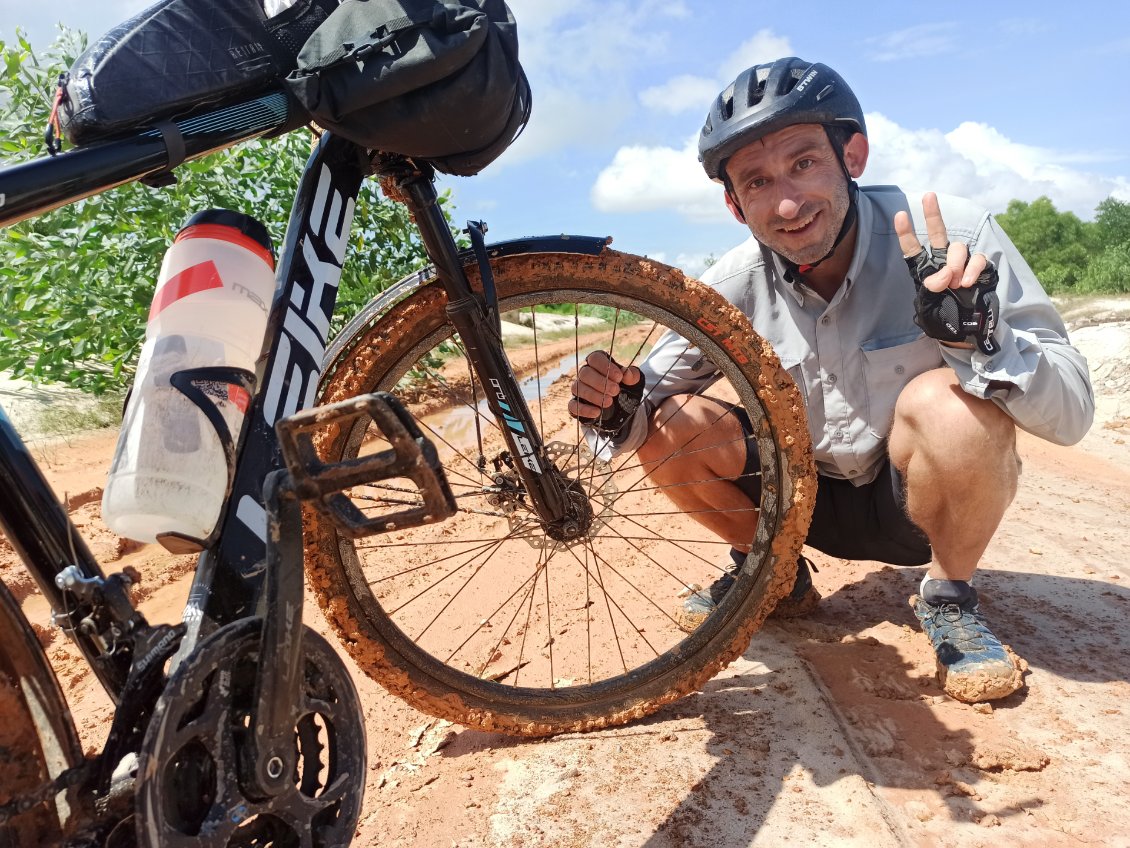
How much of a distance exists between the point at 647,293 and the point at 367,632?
1.10m

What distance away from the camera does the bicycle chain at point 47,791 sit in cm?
111

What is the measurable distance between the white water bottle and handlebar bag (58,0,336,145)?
0.68 feet

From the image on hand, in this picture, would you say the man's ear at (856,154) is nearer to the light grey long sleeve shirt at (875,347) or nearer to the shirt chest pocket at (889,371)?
the light grey long sleeve shirt at (875,347)

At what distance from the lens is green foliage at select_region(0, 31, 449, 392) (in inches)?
194

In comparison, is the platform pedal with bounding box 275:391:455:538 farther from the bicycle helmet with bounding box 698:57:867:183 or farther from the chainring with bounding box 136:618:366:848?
the bicycle helmet with bounding box 698:57:867:183

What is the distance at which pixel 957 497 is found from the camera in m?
2.25

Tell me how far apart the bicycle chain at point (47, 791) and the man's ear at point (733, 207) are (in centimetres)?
241

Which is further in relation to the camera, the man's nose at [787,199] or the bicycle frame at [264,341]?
the man's nose at [787,199]

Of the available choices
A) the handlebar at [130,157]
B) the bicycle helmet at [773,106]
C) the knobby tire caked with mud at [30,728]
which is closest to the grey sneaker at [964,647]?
the bicycle helmet at [773,106]

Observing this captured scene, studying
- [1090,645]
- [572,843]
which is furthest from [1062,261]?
[572,843]

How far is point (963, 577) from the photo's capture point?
93.5 inches

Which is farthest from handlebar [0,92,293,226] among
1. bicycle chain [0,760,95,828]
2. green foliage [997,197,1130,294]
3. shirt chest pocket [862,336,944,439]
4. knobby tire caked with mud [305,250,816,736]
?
green foliage [997,197,1130,294]

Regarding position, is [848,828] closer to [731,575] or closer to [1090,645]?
[731,575]

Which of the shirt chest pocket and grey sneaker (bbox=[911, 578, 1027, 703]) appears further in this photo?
the shirt chest pocket
